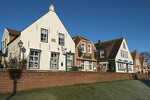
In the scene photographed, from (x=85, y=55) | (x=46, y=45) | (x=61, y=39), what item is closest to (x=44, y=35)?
(x=46, y=45)

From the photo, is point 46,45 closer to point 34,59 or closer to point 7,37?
point 34,59

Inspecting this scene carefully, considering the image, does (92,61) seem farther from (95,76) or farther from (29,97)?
(29,97)

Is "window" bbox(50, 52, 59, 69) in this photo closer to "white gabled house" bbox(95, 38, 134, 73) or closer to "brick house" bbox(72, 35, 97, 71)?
"brick house" bbox(72, 35, 97, 71)

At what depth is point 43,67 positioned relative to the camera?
57.4 feet

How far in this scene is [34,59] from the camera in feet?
56.0

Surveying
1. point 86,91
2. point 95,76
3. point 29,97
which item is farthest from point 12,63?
point 95,76

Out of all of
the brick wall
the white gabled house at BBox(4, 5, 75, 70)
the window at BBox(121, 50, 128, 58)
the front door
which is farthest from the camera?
the window at BBox(121, 50, 128, 58)

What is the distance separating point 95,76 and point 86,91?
4.88 metres

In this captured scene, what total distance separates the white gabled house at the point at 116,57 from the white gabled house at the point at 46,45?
12.8m

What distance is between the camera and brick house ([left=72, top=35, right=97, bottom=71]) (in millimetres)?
22438

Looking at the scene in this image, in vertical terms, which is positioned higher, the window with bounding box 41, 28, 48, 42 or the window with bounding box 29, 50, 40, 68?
the window with bounding box 41, 28, 48, 42

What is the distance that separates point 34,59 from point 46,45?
8.21 ft

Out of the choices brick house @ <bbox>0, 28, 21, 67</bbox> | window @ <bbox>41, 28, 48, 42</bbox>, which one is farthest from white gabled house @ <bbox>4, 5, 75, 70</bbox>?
brick house @ <bbox>0, 28, 21, 67</bbox>

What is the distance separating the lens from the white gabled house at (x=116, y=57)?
30625mm
